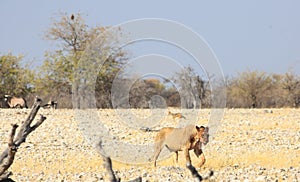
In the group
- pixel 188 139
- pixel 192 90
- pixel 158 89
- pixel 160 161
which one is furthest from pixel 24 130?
pixel 158 89

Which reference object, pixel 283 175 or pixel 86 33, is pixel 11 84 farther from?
pixel 283 175

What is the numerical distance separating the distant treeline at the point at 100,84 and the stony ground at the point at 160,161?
23.1 ft

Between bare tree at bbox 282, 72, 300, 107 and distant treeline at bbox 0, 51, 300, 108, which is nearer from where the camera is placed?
distant treeline at bbox 0, 51, 300, 108

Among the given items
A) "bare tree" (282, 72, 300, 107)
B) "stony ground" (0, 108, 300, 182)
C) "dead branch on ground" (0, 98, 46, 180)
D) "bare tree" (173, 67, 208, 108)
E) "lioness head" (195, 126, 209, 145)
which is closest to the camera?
"dead branch on ground" (0, 98, 46, 180)

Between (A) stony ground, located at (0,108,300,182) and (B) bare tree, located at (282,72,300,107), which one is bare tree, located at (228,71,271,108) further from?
(A) stony ground, located at (0,108,300,182)

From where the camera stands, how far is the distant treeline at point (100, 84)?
33.5 meters

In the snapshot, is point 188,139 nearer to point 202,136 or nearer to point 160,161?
point 202,136

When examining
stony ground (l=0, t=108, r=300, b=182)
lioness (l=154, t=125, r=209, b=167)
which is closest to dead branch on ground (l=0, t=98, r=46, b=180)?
stony ground (l=0, t=108, r=300, b=182)

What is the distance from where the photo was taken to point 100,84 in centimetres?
3872

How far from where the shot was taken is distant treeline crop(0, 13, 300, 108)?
110 ft

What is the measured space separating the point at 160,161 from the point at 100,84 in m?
25.1

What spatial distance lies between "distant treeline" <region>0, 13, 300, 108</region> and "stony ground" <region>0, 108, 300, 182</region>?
7.05 meters

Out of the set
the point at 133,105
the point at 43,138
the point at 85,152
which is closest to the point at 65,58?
the point at 133,105

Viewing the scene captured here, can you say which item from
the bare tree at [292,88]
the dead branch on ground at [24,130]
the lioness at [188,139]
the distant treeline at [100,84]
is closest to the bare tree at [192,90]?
the distant treeline at [100,84]
